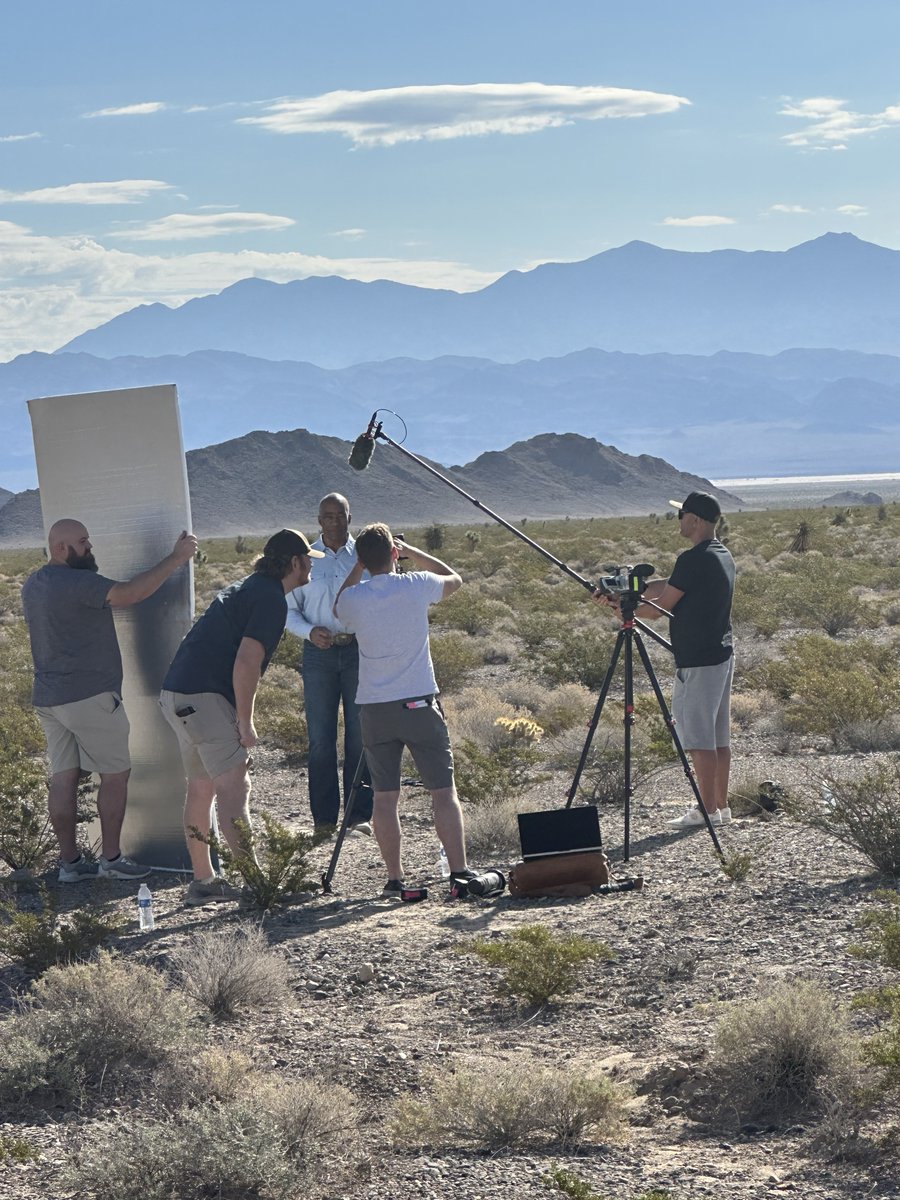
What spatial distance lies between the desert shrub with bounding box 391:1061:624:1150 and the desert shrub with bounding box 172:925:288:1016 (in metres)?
1.44

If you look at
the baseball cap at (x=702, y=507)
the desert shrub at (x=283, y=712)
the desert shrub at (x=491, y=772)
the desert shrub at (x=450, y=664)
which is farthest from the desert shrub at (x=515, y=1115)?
the desert shrub at (x=450, y=664)

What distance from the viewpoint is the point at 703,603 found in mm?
8953

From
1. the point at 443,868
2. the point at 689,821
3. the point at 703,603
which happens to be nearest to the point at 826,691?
the point at 689,821

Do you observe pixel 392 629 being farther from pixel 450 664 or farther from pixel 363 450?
pixel 450 664

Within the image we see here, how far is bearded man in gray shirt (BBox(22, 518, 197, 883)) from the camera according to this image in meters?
8.23

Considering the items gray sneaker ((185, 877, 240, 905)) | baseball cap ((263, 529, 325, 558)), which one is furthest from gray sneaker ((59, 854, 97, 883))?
baseball cap ((263, 529, 325, 558))

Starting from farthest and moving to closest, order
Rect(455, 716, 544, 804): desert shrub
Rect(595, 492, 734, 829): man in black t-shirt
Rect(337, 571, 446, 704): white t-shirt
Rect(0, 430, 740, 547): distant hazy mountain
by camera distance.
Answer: Rect(0, 430, 740, 547): distant hazy mountain < Rect(455, 716, 544, 804): desert shrub < Rect(595, 492, 734, 829): man in black t-shirt < Rect(337, 571, 446, 704): white t-shirt

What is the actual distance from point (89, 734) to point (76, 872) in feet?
2.74

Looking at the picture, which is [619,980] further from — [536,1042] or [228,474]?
[228,474]

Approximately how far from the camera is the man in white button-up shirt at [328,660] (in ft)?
29.8

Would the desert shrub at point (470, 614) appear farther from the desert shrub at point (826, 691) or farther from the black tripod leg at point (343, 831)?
the black tripod leg at point (343, 831)

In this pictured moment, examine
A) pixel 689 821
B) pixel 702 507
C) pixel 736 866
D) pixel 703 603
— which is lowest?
pixel 689 821

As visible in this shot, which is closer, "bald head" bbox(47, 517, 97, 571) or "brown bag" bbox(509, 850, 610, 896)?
"brown bag" bbox(509, 850, 610, 896)

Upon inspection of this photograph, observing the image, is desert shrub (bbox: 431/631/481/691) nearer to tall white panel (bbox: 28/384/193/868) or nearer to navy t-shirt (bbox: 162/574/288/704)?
tall white panel (bbox: 28/384/193/868)
